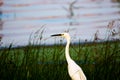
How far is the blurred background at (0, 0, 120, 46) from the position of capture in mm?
5730

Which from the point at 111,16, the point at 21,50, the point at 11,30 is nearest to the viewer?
the point at 21,50

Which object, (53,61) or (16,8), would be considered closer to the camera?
(53,61)

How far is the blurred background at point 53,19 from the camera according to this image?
5.73 meters

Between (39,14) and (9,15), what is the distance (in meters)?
0.53

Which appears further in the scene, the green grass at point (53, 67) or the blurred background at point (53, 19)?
the blurred background at point (53, 19)

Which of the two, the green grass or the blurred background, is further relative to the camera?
the blurred background

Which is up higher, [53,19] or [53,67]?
[53,19]

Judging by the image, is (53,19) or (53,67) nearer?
(53,67)

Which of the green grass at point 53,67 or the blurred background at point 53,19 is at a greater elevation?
the blurred background at point 53,19

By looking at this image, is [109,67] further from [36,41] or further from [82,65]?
[36,41]

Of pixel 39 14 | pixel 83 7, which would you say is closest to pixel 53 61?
pixel 39 14

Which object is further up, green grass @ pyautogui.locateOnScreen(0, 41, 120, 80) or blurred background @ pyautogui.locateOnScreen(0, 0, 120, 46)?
blurred background @ pyautogui.locateOnScreen(0, 0, 120, 46)

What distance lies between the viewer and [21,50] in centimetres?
521

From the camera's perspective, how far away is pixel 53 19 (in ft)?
20.1
